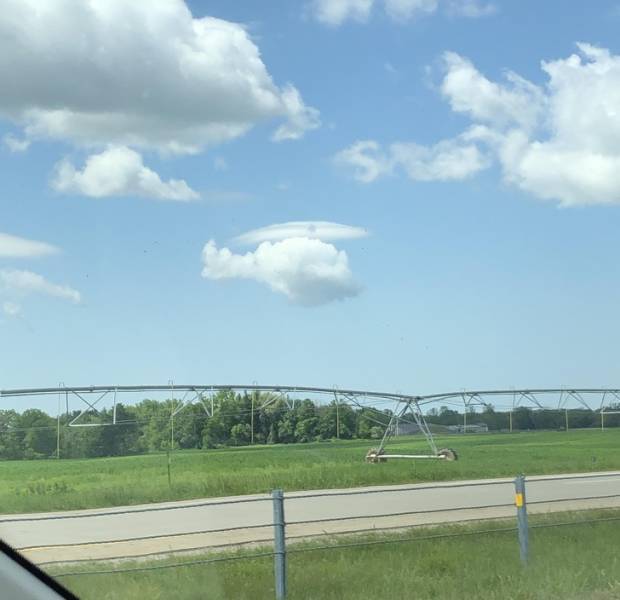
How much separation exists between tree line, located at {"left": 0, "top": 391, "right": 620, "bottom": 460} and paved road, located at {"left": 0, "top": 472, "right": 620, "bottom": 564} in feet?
4.30

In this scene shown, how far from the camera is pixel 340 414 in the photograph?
94.6ft

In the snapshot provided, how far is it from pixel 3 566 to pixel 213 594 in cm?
584

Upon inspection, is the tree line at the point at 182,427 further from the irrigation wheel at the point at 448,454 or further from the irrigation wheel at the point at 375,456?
the irrigation wheel at the point at 448,454

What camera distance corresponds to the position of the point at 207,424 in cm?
2375

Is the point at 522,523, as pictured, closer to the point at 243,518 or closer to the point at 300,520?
the point at 300,520

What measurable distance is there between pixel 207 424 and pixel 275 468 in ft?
Answer: 6.62

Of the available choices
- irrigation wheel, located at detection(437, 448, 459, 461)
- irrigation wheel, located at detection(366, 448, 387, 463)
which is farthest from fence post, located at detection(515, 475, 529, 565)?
irrigation wheel, located at detection(437, 448, 459, 461)

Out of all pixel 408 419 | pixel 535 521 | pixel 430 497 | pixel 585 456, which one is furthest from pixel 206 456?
pixel 585 456

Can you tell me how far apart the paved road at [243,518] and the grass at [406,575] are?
56 cm

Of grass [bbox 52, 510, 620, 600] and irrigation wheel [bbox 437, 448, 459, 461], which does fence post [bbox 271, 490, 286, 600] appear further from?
irrigation wheel [bbox 437, 448, 459, 461]

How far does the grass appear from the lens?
7910 millimetres

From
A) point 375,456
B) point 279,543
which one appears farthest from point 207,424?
point 279,543

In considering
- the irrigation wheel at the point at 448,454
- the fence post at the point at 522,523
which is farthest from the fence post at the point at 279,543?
the irrigation wheel at the point at 448,454

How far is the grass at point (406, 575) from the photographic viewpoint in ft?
26.0
